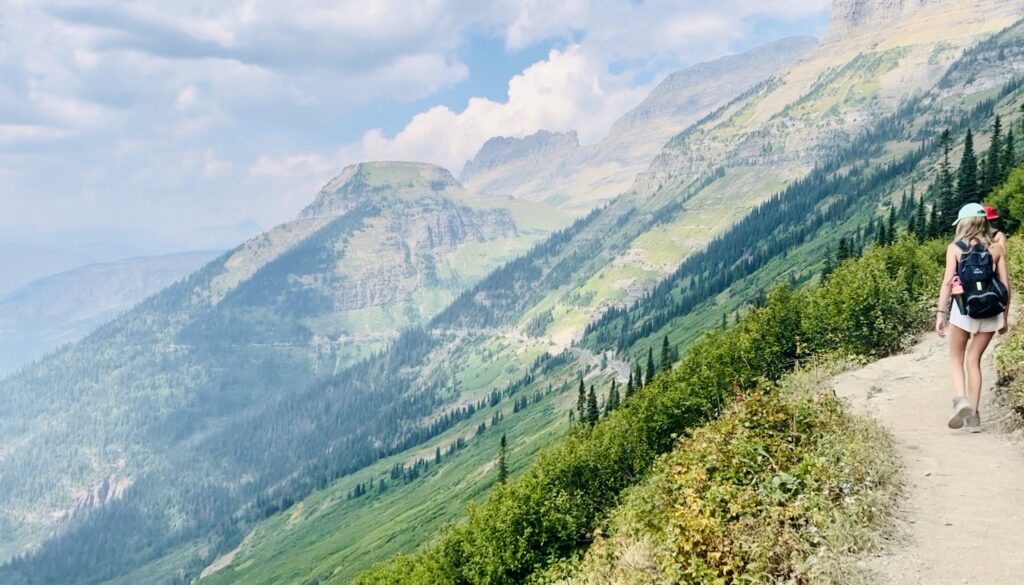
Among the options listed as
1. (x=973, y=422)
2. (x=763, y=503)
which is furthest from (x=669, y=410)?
(x=763, y=503)

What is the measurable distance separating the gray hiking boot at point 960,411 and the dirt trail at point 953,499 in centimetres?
25

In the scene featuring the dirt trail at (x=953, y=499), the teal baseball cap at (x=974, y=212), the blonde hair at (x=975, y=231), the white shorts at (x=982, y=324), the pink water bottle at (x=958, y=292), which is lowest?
the dirt trail at (x=953, y=499)

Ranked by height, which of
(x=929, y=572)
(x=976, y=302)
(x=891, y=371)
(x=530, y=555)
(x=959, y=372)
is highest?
(x=976, y=302)

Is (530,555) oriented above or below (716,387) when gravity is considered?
below

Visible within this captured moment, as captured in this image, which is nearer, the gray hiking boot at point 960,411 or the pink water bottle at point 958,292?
the pink water bottle at point 958,292

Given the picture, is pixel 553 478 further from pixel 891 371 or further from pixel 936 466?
pixel 936 466

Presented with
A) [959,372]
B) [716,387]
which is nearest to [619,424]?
[716,387]

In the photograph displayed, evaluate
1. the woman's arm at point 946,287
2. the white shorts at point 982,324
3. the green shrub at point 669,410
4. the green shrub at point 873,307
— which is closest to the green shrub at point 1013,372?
the white shorts at point 982,324

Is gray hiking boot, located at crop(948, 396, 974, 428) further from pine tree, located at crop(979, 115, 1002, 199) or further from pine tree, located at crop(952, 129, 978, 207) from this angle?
pine tree, located at crop(979, 115, 1002, 199)

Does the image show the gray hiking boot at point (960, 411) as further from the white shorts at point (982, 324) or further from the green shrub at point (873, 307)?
the green shrub at point (873, 307)

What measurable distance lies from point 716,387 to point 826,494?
4621cm

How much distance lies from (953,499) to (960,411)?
4.58 m

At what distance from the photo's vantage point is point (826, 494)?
40.8 ft

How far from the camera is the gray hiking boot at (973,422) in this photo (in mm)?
15930
